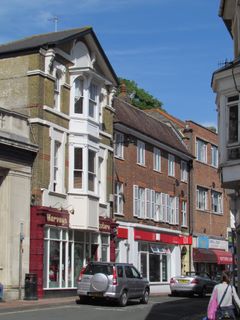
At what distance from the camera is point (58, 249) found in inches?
1137

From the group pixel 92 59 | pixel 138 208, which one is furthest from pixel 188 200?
pixel 92 59

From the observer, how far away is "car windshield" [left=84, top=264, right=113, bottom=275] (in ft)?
80.8

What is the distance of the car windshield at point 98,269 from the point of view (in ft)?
80.8

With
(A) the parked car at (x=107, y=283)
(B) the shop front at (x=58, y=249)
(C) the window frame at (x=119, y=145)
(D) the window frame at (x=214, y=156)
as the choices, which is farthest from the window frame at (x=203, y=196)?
(A) the parked car at (x=107, y=283)

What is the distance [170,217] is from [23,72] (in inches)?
690

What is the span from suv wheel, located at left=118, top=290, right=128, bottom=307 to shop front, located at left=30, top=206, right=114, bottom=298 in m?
4.07

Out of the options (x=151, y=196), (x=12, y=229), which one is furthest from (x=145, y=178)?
(x=12, y=229)

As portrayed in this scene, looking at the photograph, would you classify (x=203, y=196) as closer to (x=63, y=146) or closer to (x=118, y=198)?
(x=118, y=198)

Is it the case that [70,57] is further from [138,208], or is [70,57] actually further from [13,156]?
[138,208]

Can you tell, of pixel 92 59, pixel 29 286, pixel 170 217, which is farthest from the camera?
pixel 170 217

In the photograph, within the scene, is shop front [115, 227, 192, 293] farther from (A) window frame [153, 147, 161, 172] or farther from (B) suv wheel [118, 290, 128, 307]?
(B) suv wheel [118, 290, 128, 307]

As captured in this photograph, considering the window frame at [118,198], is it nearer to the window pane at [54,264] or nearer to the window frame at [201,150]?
the window pane at [54,264]

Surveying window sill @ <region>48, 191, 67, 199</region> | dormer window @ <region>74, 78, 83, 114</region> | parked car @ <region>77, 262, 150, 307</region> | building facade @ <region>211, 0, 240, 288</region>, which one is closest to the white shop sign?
dormer window @ <region>74, 78, 83, 114</region>

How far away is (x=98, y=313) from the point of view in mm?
21141
